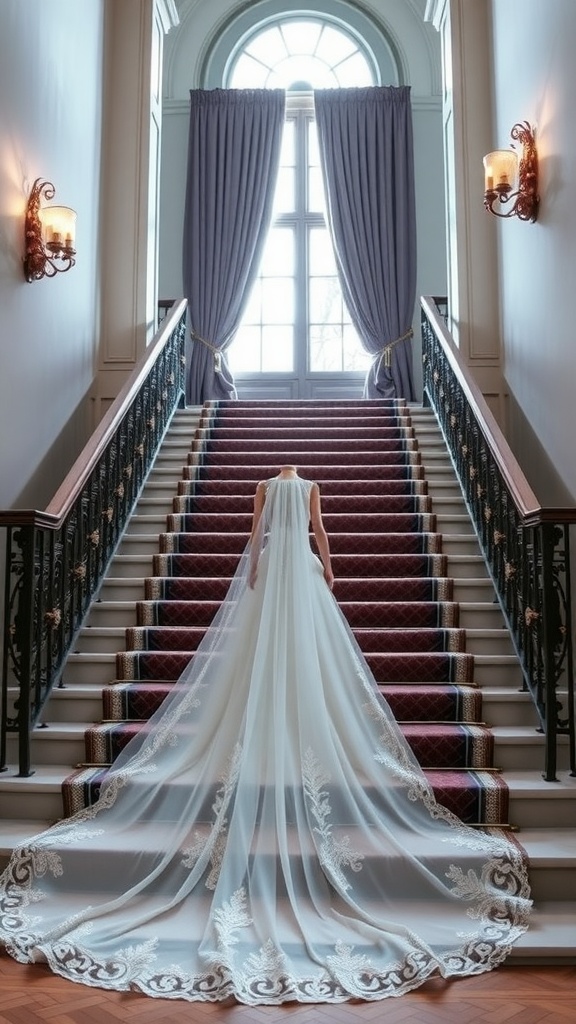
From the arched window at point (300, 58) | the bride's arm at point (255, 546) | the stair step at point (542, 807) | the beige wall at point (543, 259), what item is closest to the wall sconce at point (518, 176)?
the beige wall at point (543, 259)

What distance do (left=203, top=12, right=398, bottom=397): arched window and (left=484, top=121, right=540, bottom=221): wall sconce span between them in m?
4.47

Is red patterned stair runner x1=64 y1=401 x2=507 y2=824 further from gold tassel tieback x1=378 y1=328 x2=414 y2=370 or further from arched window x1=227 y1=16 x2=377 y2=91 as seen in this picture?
arched window x1=227 y1=16 x2=377 y2=91

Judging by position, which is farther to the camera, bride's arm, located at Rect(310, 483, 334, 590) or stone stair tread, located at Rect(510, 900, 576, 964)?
bride's arm, located at Rect(310, 483, 334, 590)

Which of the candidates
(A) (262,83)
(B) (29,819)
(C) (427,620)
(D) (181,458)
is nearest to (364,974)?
(B) (29,819)

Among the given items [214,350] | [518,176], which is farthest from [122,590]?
[214,350]

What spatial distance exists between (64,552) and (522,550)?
2255 mm

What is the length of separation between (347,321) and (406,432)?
145 inches

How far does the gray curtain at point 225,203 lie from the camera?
10203mm

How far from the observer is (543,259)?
588 cm

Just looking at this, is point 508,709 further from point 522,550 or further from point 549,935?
point 549,935

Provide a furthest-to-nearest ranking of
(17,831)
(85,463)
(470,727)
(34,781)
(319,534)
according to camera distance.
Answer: (85,463) → (319,534) → (470,727) → (34,781) → (17,831)

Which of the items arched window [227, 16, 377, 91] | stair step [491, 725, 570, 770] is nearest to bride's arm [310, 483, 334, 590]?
stair step [491, 725, 570, 770]

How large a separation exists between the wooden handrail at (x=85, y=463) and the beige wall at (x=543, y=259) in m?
2.63

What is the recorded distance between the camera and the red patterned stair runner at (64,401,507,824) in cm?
406
